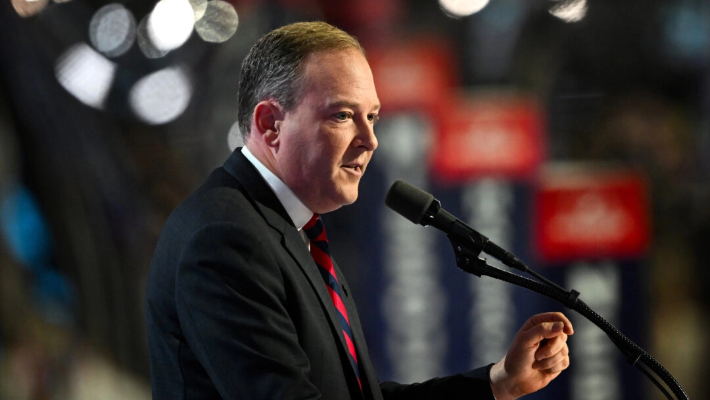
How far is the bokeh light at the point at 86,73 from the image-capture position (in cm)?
293

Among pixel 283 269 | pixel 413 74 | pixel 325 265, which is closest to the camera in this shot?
pixel 283 269

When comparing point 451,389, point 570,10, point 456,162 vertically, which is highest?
point 570,10

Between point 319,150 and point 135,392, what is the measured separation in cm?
212

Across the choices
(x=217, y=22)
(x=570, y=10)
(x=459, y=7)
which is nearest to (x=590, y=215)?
(x=570, y=10)

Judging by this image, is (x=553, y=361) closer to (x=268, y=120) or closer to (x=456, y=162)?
(x=268, y=120)

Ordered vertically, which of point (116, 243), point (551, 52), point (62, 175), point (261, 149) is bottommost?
point (116, 243)

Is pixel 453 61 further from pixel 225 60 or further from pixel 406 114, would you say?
pixel 225 60

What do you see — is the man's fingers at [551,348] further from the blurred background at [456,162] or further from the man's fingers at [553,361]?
the blurred background at [456,162]

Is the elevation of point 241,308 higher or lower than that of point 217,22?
lower

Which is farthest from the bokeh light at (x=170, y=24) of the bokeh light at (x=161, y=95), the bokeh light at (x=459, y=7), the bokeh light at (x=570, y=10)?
the bokeh light at (x=570, y=10)

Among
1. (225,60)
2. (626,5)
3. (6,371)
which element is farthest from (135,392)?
(626,5)

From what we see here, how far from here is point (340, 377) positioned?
120 centimetres

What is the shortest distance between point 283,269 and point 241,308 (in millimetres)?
120

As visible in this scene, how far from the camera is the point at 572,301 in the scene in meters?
1.20
